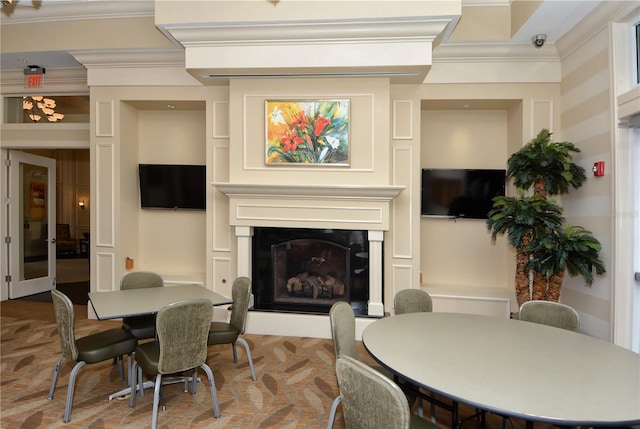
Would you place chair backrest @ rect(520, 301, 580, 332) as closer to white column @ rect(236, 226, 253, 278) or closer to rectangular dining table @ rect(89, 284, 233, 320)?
rectangular dining table @ rect(89, 284, 233, 320)

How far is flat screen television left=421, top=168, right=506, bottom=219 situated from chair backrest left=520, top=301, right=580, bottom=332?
2145 millimetres

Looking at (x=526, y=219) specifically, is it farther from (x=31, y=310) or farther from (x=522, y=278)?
(x=31, y=310)

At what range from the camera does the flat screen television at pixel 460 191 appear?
4785mm

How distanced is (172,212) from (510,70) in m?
4.98

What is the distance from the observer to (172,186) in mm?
5281

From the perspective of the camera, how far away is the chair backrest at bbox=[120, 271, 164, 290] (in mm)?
3705

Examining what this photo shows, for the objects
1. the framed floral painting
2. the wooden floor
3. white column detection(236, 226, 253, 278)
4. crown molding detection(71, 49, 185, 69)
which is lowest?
the wooden floor

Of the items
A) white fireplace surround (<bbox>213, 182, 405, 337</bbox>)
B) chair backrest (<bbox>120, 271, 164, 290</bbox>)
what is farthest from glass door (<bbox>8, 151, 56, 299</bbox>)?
white fireplace surround (<bbox>213, 182, 405, 337</bbox>)

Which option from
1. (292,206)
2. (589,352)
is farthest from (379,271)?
(589,352)

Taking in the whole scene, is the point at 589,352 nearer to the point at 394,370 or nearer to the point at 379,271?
the point at 394,370

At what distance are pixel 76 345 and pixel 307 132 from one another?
10.2 ft

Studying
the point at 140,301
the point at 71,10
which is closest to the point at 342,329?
the point at 140,301

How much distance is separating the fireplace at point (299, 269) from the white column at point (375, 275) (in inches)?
11.6

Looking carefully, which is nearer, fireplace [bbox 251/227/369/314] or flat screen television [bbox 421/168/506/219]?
fireplace [bbox 251/227/369/314]
